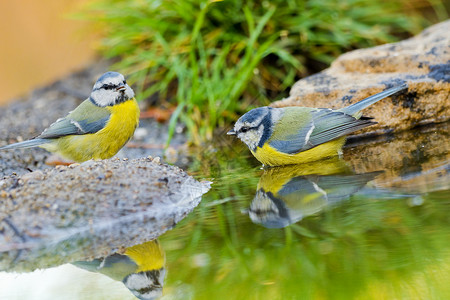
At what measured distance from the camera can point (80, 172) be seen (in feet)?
10.1

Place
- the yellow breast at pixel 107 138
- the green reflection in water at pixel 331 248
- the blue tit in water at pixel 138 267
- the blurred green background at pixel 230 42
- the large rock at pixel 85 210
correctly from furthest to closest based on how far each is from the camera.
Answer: the blurred green background at pixel 230 42 < the yellow breast at pixel 107 138 < the large rock at pixel 85 210 < the blue tit in water at pixel 138 267 < the green reflection in water at pixel 331 248

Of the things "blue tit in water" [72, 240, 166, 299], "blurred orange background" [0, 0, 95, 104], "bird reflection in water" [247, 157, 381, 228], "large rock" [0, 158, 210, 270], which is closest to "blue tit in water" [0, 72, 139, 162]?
"large rock" [0, 158, 210, 270]

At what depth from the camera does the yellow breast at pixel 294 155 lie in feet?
11.8

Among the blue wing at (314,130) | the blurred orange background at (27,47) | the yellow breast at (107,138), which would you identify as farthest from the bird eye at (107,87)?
the blurred orange background at (27,47)

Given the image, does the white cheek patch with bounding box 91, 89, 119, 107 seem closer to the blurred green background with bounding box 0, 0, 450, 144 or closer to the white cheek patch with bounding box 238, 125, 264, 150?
the white cheek patch with bounding box 238, 125, 264, 150

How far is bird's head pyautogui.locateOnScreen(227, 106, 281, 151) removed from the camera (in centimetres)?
363

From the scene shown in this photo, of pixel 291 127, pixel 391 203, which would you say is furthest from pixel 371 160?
pixel 391 203

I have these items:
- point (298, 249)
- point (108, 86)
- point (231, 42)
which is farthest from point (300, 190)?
point (231, 42)

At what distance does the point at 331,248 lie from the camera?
83.0 inches

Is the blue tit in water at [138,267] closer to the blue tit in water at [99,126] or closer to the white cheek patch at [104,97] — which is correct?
the blue tit in water at [99,126]

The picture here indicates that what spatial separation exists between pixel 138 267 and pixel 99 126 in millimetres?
1726

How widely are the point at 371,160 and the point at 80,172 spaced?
1.76 metres

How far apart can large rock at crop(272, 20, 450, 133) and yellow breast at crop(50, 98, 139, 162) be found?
46.1 inches

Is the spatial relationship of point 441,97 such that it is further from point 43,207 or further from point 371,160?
point 43,207
